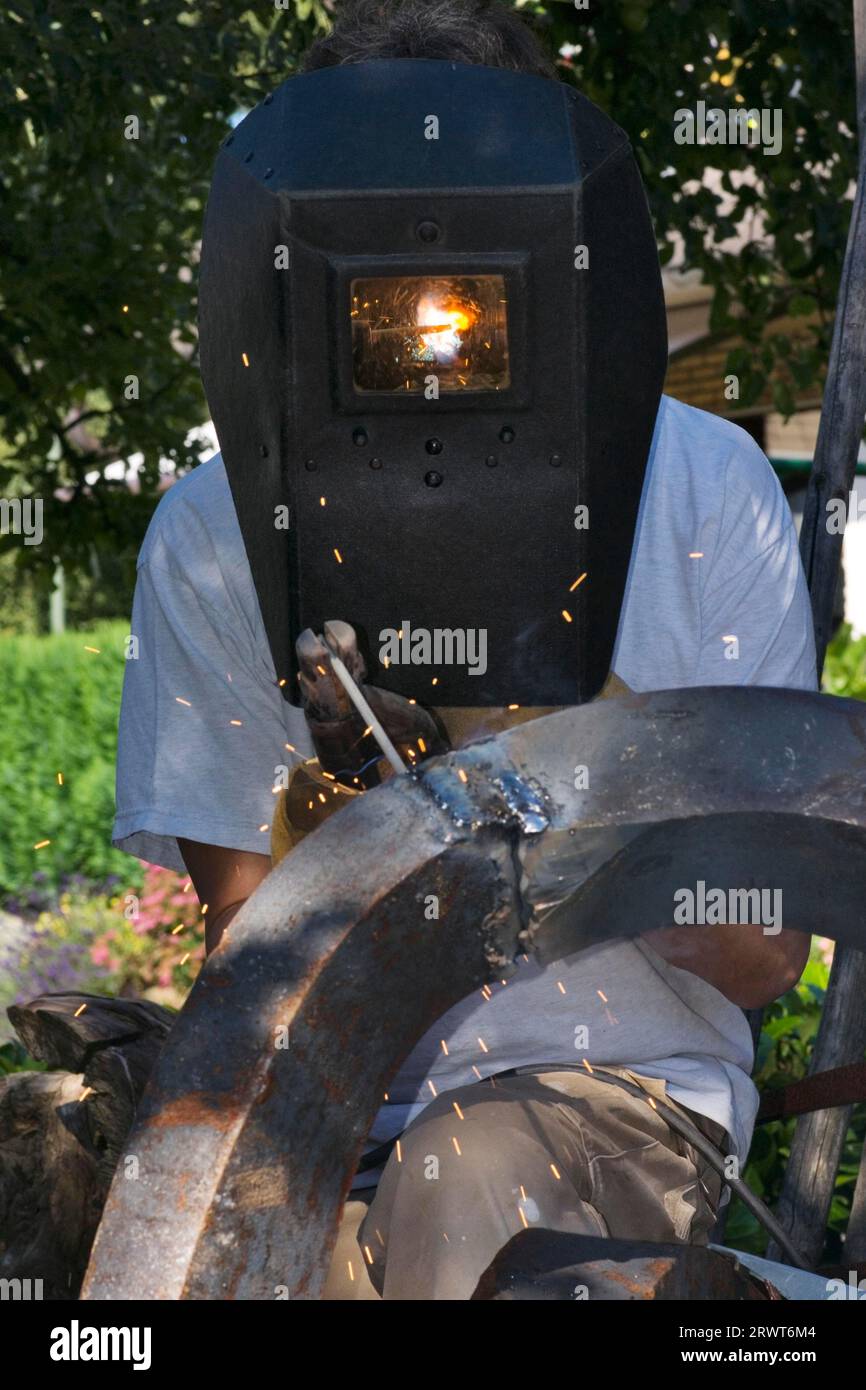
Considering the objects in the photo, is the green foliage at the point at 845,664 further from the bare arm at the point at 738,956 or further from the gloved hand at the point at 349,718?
the gloved hand at the point at 349,718

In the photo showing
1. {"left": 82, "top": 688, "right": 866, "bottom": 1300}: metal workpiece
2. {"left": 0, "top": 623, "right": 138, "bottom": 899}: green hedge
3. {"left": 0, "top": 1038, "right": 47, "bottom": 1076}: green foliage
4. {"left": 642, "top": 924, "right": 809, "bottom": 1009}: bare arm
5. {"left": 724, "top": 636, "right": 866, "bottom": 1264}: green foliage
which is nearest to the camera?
{"left": 82, "top": 688, "right": 866, "bottom": 1300}: metal workpiece

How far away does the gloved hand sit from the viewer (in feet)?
4.83

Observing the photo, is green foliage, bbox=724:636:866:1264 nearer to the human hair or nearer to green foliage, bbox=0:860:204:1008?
the human hair

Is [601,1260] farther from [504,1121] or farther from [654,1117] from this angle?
[654,1117]

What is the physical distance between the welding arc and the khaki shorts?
1.29 ft

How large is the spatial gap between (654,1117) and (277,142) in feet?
3.36

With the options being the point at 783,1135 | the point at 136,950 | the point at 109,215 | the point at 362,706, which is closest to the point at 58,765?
the point at 136,950

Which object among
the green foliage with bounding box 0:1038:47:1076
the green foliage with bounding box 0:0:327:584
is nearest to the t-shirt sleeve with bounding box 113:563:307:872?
the green foliage with bounding box 0:1038:47:1076

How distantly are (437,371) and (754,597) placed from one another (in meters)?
0.58

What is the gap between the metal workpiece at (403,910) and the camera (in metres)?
1.10

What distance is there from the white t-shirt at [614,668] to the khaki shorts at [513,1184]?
0.07 metres

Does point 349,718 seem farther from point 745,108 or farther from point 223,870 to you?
point 745,108

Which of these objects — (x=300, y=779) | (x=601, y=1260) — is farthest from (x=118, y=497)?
(x=601, y=1260)

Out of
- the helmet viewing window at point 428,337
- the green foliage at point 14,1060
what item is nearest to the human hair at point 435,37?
the helmet viewing window at point 428,337
